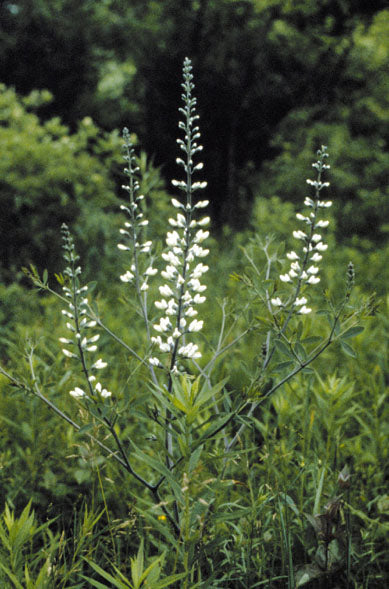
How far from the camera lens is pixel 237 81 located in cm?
921

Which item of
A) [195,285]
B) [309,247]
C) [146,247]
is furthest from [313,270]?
[146,247]

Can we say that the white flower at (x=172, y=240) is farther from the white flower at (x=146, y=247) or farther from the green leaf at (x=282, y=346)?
the green leaf at (x=282, y=346)

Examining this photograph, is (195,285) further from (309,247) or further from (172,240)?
(309,247)

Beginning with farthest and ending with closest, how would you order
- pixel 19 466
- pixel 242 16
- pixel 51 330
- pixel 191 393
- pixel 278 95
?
pixel 278 95 < pixel 242 16 < pixel 51 330 < pixel 19 466 < pixel 191 393

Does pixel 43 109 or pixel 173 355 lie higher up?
Answer: pixel 43 109

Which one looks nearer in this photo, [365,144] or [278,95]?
[365,144]

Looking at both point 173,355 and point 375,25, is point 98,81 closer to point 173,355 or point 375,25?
point 375,25

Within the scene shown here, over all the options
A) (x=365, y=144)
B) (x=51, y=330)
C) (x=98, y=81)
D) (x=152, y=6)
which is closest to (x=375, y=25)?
(x=365, y=144)

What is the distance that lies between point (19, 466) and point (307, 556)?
140 cm

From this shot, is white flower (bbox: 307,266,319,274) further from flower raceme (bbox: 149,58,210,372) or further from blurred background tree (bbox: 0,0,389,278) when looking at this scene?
blurred background tree (bbox: 0,0,389,278)

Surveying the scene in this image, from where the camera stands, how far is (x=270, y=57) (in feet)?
29.9

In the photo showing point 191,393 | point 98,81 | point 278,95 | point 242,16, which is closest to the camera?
point 191,393

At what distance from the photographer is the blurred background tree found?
834cm

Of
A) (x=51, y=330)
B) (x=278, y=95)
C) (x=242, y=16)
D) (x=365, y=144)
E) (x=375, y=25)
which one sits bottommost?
(x=51, y=330)
